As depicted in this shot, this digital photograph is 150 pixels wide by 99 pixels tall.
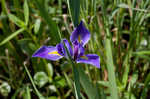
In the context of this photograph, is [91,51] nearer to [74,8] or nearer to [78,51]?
[78,51]

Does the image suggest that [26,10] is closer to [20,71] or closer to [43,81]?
[43,81]

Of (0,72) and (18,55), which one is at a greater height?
(18,55)

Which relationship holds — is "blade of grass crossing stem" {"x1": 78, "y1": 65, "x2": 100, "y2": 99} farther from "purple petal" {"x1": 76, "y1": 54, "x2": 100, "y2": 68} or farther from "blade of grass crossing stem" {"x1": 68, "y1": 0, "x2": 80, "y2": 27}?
"blade of grass crossing stem" {"x1": 68, "y1": 0, "x2": 80, "y2": 27}

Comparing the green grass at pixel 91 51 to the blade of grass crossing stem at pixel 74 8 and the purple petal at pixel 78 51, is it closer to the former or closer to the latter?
the purple petal at pixel 78 51

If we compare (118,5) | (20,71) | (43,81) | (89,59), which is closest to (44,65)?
(43,81)

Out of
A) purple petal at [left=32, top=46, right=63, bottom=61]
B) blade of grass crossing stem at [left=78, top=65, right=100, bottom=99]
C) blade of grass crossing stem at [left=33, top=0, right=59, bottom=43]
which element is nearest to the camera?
blade of grass crossing stem at [left=33, top=0, right=59, bottom=43]

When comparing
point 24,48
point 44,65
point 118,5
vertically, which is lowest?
point 44,65

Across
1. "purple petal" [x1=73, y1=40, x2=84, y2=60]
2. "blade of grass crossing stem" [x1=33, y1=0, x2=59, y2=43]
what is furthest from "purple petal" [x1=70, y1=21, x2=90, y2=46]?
"blade of grass crossing stem" [x1=33, y1=0, x2=59, y2=43]
